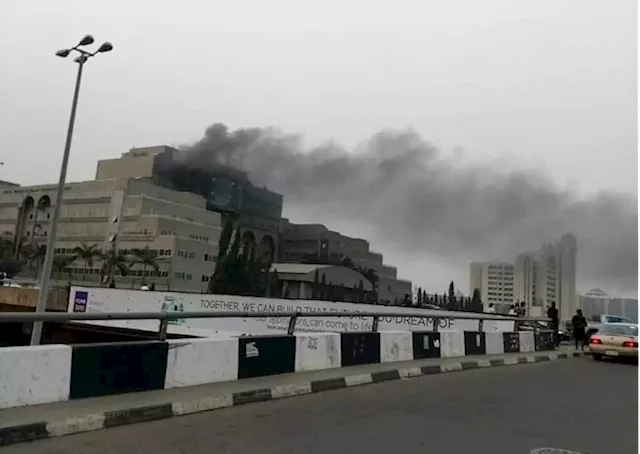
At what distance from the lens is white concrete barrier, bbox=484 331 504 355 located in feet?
53.1

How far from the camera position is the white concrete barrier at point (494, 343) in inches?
637

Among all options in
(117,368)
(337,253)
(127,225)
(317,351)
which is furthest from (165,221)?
(117,368)

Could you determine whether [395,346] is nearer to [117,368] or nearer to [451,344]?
[451,344]

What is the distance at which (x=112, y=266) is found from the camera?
290 feet

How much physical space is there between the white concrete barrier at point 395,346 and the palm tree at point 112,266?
3129 inches

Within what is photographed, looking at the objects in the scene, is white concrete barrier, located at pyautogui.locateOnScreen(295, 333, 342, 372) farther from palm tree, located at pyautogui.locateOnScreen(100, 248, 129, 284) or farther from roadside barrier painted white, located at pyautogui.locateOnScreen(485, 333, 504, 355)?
palm tree, located at pyautogui.locateOnScreen(100, 248, 129, 284)

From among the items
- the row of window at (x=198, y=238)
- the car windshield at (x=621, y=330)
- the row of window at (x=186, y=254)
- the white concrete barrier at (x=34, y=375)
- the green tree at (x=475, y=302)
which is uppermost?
the row of window at (x=198, y=238)

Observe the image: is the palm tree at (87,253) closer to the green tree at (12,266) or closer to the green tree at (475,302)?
the green tree at (12,266)

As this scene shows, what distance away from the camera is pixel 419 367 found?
1141 cm

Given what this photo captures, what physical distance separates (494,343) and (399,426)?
10.7 meters

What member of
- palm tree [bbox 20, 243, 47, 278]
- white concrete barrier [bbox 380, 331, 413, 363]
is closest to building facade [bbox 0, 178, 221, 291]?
palm tree [bbox 20, 243, 47, 278]

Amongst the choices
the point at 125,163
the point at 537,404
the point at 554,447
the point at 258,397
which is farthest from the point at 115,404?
the point at 125,163

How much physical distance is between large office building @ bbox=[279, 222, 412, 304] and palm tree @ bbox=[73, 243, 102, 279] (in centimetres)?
3277

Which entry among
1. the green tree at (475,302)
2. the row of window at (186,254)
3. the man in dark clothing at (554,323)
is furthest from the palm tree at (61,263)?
the man in dark clothing at (554,323)
